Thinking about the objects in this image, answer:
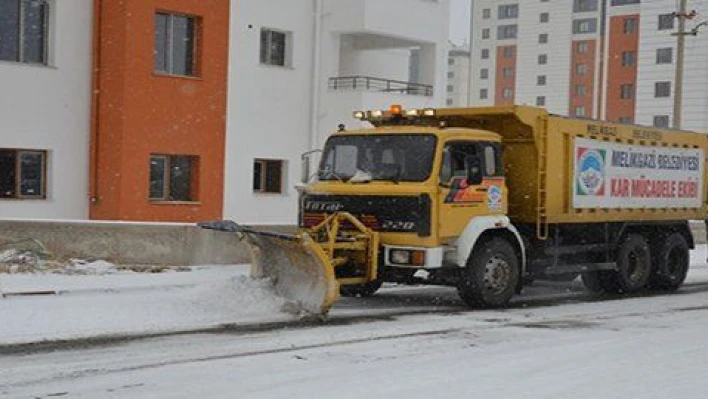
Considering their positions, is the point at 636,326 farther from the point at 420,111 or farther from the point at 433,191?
the point at 420,111

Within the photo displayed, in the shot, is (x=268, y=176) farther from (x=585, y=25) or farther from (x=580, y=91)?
(x=585, y=25)

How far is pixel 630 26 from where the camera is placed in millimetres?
78062

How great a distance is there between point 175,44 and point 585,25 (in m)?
70.2

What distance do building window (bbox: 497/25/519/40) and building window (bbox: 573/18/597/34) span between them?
11113 millimetres

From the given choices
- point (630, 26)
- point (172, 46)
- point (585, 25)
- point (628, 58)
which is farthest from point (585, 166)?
point (585, 25)

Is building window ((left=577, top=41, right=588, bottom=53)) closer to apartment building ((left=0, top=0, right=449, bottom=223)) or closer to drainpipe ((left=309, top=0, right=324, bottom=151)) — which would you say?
apartment building ((left=0, top=0, right=449, bottom=223))

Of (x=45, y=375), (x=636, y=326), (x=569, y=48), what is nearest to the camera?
(x=45, y=375)

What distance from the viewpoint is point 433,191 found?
1342 cm

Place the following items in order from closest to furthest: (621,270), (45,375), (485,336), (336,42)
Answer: (45,375), (485,336), (621,270), (336,42)

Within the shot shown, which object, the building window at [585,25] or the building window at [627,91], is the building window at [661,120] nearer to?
the building window at [627,91]

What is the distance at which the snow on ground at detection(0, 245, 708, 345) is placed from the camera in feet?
38.2

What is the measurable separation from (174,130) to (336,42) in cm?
567

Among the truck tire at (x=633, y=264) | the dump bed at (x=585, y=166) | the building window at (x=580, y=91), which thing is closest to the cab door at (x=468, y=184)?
the dump bed at (x=585, y=166)

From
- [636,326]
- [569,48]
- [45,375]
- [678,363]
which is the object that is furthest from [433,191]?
[569,48]
